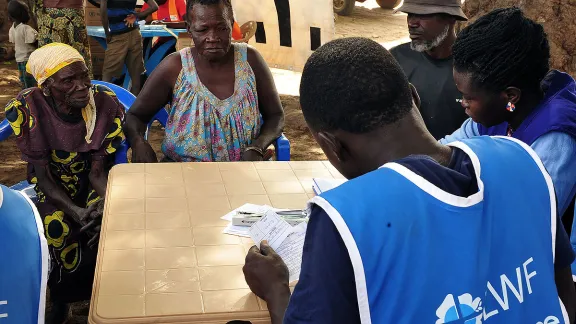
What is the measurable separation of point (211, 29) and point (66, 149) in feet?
3.15

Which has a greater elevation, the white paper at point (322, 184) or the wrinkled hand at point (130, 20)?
the white paper at point (322, 184)

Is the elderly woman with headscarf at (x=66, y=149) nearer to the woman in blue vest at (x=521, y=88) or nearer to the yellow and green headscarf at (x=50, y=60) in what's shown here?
the yellow and green headscarf at (x=50, y=60)

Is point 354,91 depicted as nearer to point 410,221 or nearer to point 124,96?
point 410,221

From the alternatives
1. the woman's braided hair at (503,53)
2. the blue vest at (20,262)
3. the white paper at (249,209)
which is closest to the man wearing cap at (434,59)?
the woman's braided hair at (503,53)

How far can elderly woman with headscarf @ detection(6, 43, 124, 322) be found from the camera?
3031 millimetres

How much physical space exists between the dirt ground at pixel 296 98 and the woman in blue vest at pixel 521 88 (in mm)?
3877

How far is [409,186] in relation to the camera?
116 centimetres

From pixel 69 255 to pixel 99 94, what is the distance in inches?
33.1

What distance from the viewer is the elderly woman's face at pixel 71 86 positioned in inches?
118

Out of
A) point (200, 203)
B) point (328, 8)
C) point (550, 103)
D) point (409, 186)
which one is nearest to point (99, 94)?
point (200, 203)

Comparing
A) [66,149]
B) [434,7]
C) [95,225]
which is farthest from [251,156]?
[434,7]

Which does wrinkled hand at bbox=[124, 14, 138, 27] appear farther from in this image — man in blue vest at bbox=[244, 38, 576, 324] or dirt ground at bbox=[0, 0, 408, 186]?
man in blue vest at bbox=[244, 38, 576, 324]

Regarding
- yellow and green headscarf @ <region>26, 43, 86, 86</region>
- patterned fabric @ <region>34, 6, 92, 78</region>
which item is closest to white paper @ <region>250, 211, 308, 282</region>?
yellow and green headscarf @ <region>26, 43, 86, 86</region>

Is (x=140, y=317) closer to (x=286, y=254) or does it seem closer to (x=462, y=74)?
(x=286, y=254)
